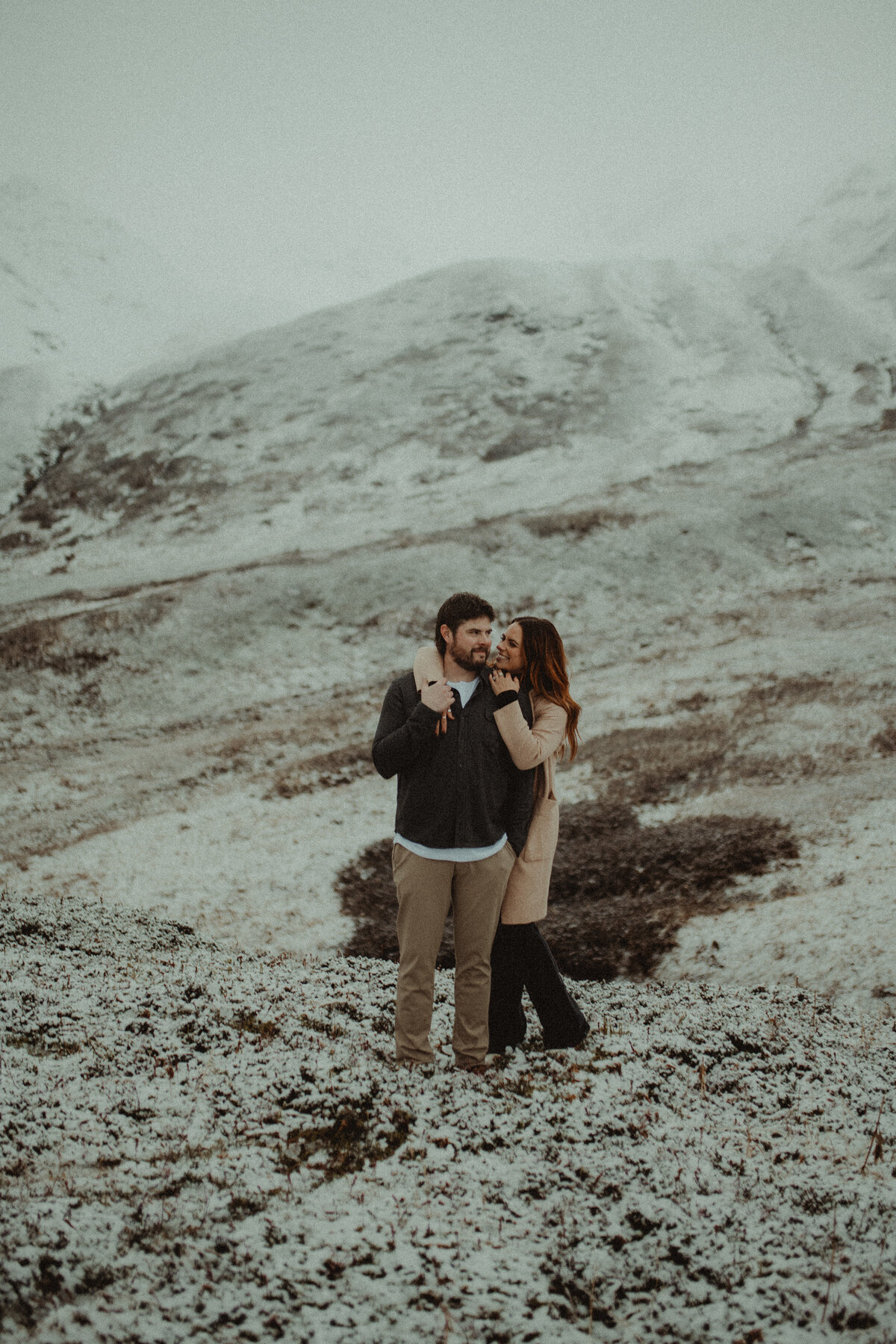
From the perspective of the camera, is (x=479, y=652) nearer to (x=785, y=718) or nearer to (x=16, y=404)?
(x=785, y=718)

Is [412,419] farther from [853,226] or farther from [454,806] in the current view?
[853,226]

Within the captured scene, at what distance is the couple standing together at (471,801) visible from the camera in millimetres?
6219

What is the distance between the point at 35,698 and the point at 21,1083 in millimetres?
22764

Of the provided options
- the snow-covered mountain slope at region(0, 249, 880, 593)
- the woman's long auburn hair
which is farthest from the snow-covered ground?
the woman's long auburn hair

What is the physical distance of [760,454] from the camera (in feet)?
160

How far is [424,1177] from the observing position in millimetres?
5539

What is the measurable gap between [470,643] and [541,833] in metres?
1.91

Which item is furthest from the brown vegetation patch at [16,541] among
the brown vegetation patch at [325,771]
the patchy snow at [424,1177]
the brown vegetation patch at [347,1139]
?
the brown vegetation patch at [347,1139]

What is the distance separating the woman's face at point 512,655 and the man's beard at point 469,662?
287 millimetres

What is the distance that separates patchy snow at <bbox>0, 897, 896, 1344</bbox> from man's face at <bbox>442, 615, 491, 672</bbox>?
148 inches

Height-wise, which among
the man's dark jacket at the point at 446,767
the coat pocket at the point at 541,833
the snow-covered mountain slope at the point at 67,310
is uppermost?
the snow-covered mountain slope at the point at 67,310

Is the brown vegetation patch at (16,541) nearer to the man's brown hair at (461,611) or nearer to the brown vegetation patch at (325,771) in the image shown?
the brown vegetation patch at (325,771)

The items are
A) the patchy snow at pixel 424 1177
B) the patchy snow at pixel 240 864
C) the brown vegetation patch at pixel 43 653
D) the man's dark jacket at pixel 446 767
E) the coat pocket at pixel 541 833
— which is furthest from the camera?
the brown vegetation patch at pixel 43 653

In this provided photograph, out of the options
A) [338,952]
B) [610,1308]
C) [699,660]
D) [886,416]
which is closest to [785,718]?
[699,660]
